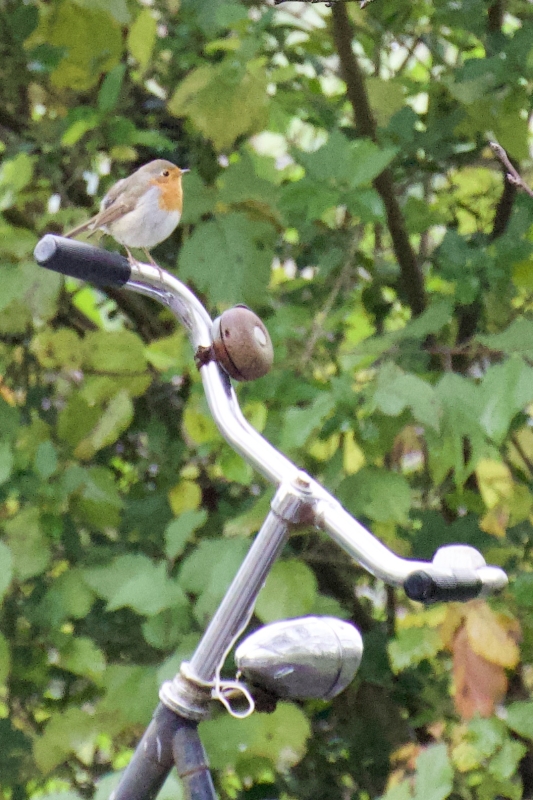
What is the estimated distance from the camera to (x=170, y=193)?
1652 mm

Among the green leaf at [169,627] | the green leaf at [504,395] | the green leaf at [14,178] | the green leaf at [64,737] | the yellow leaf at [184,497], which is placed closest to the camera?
the green leaf at [504,395]

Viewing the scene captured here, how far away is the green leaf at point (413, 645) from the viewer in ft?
A: 5.49

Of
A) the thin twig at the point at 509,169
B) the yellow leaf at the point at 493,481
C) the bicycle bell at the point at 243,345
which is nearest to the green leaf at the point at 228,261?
the yellow leaf at the point at 493,481

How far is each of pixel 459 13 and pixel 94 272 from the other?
3.58 feet

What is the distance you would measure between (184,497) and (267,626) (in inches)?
46.4

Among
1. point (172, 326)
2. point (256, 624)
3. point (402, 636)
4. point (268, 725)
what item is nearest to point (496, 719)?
point (402, 636)

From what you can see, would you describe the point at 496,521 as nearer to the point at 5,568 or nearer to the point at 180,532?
the point at 180,532

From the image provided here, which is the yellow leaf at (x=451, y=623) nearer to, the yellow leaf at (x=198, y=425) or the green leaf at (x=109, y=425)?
the yellow leaf at (x=198, y=425)

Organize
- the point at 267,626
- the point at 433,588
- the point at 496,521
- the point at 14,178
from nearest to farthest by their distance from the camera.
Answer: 1. the point at 433,588
2. the point at 267,626
3. the point at 14,178
4. the point at 496,521

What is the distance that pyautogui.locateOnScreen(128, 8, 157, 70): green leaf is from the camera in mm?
1791

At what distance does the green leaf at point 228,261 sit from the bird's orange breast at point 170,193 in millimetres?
65

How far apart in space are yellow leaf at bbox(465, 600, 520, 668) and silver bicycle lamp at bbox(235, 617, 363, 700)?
3.10 feet

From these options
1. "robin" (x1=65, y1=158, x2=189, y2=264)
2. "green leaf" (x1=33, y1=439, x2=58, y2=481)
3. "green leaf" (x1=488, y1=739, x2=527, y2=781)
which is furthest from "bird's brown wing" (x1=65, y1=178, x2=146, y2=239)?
"green leaf" (x1=488, y1=739, x2=527, y2=781)

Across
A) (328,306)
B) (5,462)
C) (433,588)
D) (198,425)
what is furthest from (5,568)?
(433,588)
